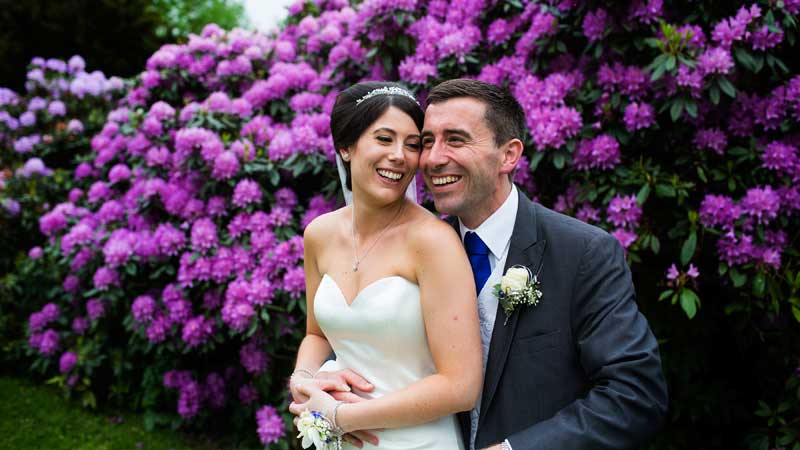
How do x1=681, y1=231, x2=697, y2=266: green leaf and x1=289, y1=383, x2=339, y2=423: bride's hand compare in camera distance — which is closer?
x1=289, y1=383, x2=339, y2=423: bride's hand

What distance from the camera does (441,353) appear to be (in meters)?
2.05

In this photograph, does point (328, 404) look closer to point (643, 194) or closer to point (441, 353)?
point (441, 353)

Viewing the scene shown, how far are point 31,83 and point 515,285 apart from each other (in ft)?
23.3

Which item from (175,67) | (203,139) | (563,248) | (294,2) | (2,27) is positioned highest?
(2,27)

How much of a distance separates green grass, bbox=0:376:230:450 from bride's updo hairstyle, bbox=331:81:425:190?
336cm

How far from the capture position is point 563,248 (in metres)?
2.18

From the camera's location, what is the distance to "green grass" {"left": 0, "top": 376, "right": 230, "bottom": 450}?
4.72 metres

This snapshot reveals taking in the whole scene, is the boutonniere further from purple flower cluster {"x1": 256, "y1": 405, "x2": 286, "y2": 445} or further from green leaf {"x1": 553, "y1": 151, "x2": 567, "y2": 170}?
purple flower cluster {"x1": 256, "y1": 405, "x2": 286, "y2": 445}

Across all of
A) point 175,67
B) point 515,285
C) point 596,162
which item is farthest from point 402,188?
point 175,67

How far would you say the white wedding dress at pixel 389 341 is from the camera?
217 centimetres

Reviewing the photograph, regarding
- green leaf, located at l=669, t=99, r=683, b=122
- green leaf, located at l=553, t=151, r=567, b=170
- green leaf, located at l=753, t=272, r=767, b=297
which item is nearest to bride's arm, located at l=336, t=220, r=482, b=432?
green leaf, located at l=553, t=151, r=567, b=170

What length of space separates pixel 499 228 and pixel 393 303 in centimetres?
48

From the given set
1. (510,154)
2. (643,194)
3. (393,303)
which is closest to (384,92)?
(510,154)

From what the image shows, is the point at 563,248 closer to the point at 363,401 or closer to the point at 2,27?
the point at 363,401
